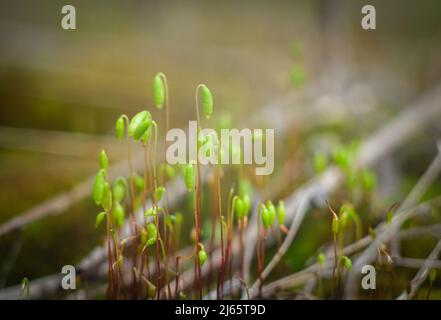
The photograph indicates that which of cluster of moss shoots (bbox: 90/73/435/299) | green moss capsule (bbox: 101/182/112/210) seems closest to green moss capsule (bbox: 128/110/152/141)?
cluster of moss shoots (bbox: 90/73/435/299)

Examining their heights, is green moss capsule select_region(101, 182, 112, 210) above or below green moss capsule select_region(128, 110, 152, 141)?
below

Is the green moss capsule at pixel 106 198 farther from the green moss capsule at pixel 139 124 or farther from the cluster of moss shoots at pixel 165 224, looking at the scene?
the green moss capsule at pixel 139 124

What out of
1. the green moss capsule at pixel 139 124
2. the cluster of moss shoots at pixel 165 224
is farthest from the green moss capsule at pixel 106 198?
the green moss capsule at pixel 139 124

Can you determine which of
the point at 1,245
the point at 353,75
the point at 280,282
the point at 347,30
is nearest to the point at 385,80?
the point at 353,75

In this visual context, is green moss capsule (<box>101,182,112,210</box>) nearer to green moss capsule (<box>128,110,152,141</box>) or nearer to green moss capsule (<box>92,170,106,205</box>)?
green moss capsule (<box>92,170,106,205</box>)

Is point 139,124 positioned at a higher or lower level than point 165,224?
higher

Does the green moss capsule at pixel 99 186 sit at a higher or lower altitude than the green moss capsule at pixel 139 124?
lower

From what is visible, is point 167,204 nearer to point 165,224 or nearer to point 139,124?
point 165,224

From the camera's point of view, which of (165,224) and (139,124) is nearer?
(139,124)

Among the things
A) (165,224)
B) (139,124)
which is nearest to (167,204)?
(165,224)
